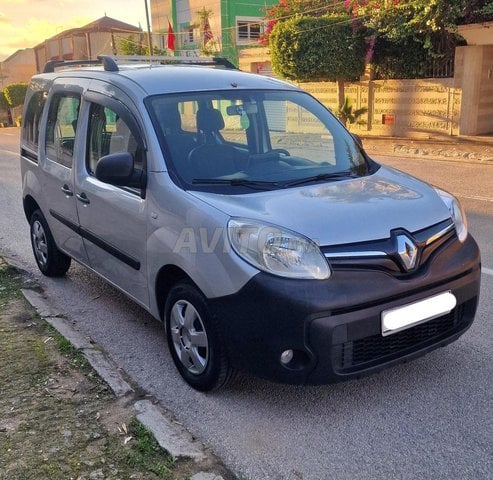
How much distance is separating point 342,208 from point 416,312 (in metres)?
0.66

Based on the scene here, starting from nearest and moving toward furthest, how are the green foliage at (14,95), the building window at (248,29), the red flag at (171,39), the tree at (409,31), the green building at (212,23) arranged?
the tree at (409,31), the green building at (212,23), the red flag at (171,39), the building window at (248,29), the green foliage at (14,95)

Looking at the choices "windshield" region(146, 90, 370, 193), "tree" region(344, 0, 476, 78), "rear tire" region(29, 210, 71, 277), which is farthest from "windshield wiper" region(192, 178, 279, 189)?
"tree" region(344, 0, 476, 78)

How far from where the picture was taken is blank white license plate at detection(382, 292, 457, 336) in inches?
116

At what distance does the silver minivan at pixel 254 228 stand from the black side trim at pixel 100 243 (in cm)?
1

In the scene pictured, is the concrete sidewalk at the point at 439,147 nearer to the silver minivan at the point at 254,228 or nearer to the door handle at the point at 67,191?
the silver minivan at the point at 254,228

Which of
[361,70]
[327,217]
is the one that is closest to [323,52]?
[361,70]

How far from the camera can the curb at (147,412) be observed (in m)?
2.76

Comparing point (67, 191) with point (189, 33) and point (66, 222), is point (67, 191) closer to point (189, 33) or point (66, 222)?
point (66, 222)

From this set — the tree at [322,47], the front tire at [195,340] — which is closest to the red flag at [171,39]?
the tree at [322,47]

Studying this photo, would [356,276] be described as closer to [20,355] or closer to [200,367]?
[200,367]

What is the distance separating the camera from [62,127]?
4852 millimetres

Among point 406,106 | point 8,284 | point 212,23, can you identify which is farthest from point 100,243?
point 212,23

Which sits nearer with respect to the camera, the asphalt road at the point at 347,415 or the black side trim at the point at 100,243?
the asphalt road at the point at 347,415

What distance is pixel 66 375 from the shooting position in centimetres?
357
